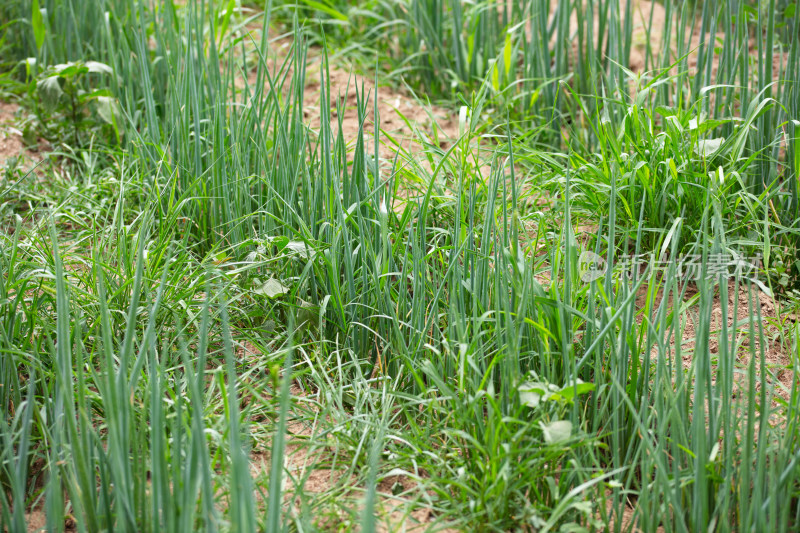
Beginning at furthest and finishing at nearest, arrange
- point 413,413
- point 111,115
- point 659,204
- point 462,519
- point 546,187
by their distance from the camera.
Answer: point 111,115 < point 546,187 < point 659,204 < point 413,413 < point 462,519

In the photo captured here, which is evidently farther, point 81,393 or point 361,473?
point 361,473

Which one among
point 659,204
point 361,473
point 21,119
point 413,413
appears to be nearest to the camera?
point 361,473

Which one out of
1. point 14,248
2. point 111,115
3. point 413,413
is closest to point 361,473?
point 413,413

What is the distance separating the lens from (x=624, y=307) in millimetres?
1311

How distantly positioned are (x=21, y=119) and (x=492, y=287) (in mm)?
1988

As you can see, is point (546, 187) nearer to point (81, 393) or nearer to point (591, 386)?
point (591, 386)

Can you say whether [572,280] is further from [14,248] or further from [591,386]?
[14,248]

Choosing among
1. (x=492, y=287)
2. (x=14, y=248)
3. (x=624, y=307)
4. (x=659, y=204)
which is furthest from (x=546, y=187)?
(x=14, y=248)

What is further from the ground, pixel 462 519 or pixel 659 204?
pixel 659 204

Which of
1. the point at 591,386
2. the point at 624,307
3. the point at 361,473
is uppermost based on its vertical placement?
the point at 624,307

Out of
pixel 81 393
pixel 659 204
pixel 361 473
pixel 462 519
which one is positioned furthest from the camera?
pixel 659 204

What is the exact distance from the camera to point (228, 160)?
7.06ft

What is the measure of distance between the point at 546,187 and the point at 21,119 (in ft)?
6.24

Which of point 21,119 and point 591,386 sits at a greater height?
point 21,119
